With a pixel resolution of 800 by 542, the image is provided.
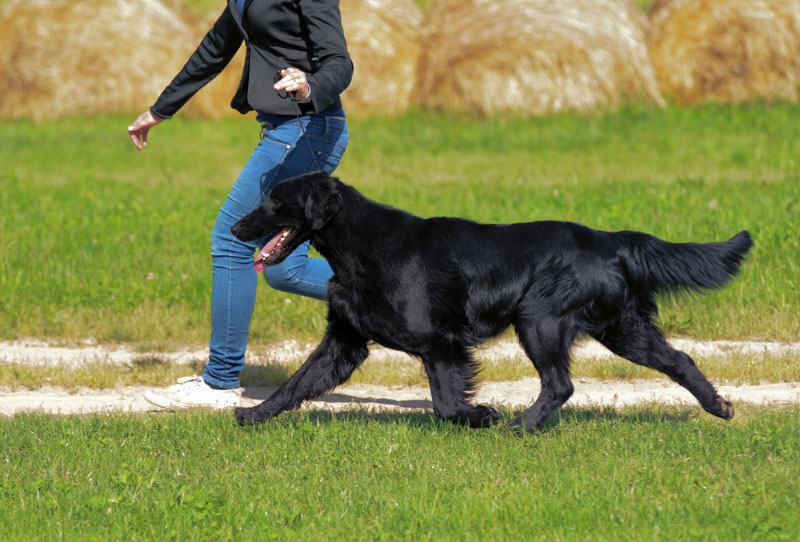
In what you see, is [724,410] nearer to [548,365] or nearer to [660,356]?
[660,356]

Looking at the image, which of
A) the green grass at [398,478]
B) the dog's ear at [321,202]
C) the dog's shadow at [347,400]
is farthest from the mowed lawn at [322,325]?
the dog's ear at [321,202]

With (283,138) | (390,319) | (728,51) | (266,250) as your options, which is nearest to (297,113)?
(283,138)

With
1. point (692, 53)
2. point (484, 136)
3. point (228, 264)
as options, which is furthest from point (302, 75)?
point (692, 53)

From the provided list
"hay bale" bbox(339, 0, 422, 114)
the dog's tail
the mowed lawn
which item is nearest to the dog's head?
the mowed lawn

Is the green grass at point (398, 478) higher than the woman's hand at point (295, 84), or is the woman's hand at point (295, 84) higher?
the woman's hand at point (295, 84)

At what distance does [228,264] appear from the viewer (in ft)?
16.5

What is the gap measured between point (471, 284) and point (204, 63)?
1856mm

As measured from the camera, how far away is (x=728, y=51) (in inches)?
485

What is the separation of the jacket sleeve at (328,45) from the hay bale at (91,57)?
9390 millimetres

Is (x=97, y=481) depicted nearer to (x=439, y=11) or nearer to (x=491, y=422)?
(x=491, y=422)

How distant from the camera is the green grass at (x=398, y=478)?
3504 millimetres

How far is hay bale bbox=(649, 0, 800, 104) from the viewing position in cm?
1212

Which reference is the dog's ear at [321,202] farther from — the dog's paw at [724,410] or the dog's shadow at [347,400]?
the dog's paw at [724,410]

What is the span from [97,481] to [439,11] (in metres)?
10.8
